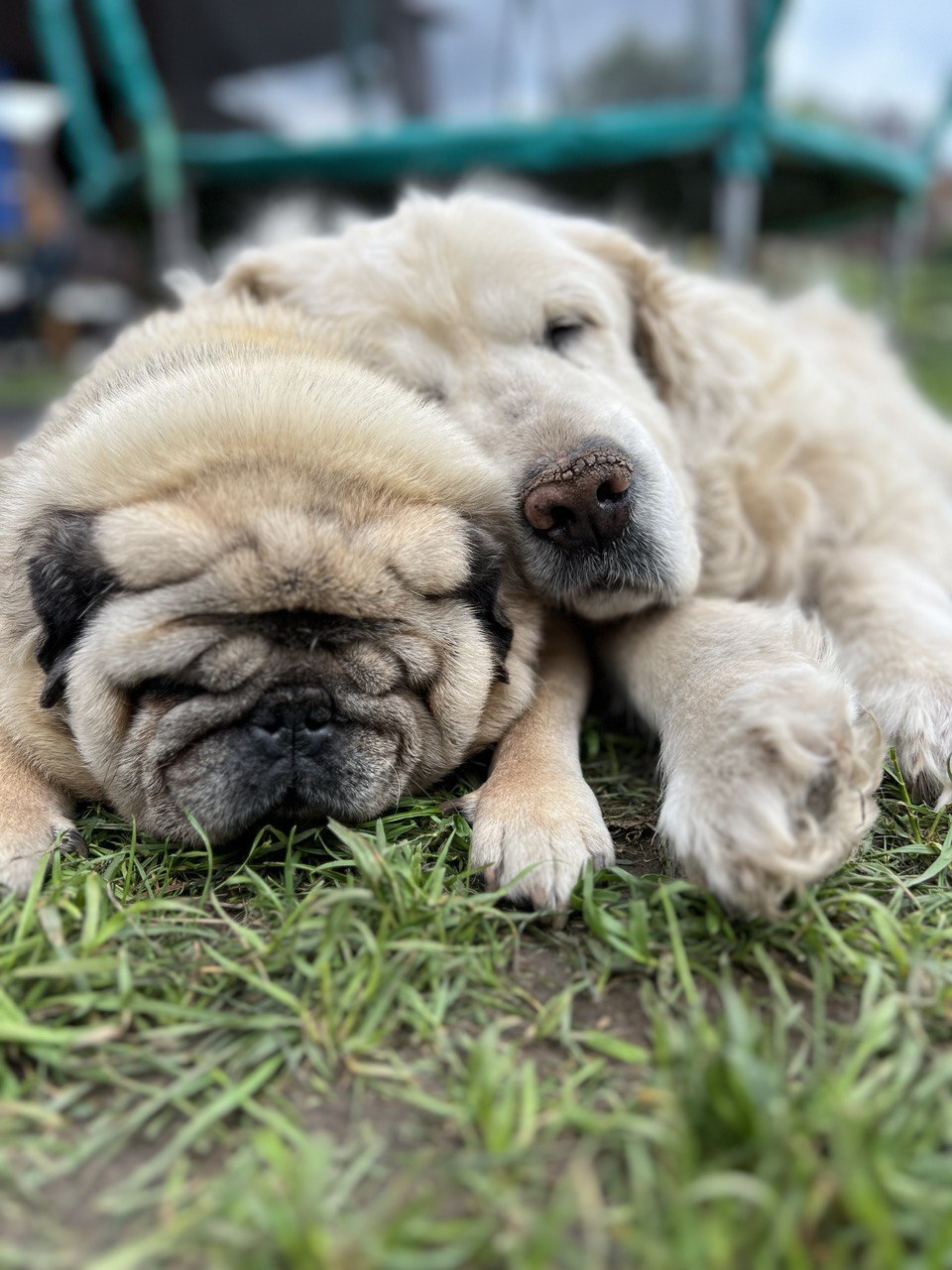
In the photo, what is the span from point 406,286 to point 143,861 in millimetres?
1907

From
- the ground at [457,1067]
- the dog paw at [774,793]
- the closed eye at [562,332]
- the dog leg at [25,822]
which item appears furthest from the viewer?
the closed eye at [562,332]

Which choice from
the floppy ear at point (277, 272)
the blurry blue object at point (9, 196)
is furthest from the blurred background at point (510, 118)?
the blurry blue object at point (9, 196)

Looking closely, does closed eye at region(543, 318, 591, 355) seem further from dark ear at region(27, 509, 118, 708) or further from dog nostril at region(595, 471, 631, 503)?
dark ear at region(27, 509, 118, 708)

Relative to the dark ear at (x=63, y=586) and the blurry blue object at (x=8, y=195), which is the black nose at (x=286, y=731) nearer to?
the dark ear at (x=63, y=586)

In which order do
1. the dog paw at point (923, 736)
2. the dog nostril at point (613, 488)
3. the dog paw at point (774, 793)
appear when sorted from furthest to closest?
the dog nostril at point (613, 488) < the dog paw at point (923, 736) < the dog paw at point (774, 793)

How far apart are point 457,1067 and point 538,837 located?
601 millimetres

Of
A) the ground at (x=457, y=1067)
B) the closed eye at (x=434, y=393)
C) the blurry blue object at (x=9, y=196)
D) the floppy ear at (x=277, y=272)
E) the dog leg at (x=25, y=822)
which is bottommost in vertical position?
the blurry blue object at (x=9, y=196)

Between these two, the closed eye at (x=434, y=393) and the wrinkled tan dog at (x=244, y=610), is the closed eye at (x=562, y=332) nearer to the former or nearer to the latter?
the closed eye at (x=434, y=393)

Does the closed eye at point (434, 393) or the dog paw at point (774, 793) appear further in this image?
the closed eye at point (434, 393)

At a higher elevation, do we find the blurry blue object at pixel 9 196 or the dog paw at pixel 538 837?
the dog paw at pixel 538 837

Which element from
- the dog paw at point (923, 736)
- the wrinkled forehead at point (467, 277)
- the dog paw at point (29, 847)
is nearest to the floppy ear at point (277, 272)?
the wrinkled forehead at point (467, 277)

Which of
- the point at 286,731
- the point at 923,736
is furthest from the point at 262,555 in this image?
the point at 923,736

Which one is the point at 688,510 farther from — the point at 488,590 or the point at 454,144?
the point at 454,144

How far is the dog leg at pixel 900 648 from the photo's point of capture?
2.54 metres
